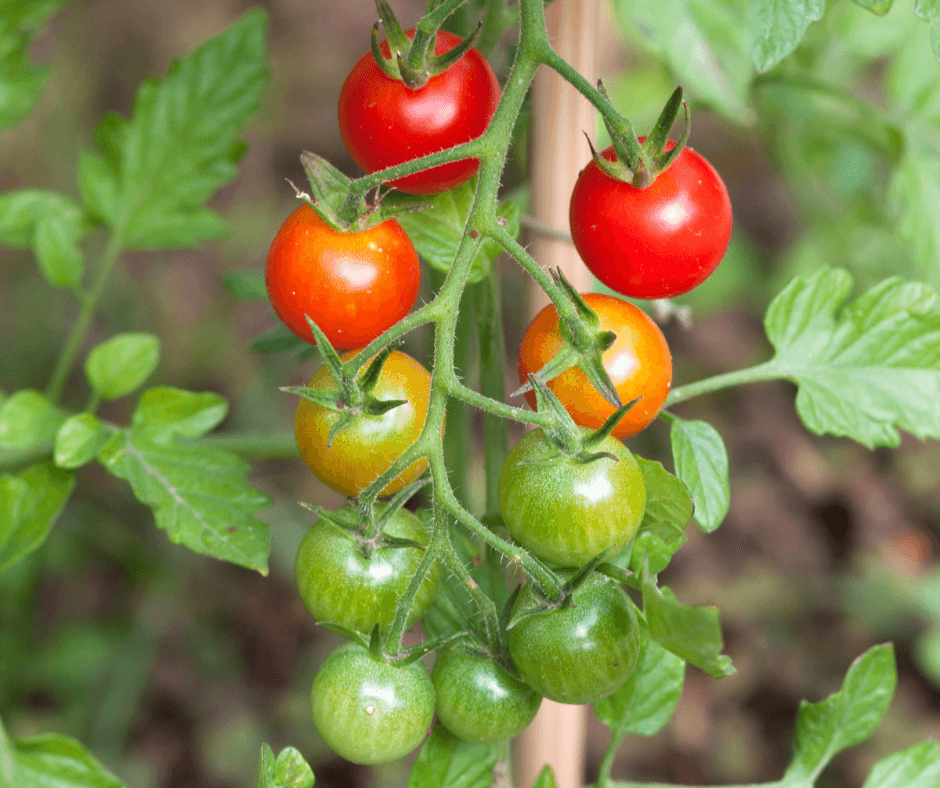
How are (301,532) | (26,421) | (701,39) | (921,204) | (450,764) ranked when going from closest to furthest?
(450,764), (701,39), (26,421), (921,204), (301,532)

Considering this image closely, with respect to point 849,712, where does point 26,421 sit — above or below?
above

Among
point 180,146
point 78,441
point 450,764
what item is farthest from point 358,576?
point 180,146

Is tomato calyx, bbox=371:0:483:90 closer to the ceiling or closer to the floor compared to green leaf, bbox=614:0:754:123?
closer to the ceiling

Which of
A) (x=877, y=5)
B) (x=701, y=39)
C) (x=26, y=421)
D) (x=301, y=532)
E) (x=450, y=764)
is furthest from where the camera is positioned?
(x=301, y=532)

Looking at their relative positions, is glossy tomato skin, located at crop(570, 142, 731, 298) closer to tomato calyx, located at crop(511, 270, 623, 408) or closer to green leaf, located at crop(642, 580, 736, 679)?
tomato calyx, located at crop(511, 270, 623, 408)

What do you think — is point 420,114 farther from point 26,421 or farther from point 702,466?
point 26,421

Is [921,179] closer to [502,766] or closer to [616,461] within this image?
[616,461]

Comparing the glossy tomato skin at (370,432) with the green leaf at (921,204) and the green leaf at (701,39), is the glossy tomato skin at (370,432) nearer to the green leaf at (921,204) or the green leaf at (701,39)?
the green leaf at (701,39)

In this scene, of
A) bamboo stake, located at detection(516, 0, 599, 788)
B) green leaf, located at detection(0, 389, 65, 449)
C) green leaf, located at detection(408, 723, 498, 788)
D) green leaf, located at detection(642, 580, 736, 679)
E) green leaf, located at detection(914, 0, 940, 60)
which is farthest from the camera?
green leaf, located at detection(0, 389, 65, 449)

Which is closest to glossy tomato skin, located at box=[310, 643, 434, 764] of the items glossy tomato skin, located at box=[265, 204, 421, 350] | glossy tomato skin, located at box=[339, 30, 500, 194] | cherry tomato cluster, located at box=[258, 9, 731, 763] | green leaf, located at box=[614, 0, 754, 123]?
cherry tomato cluster, located at box=[258, 9, 731, 763]
